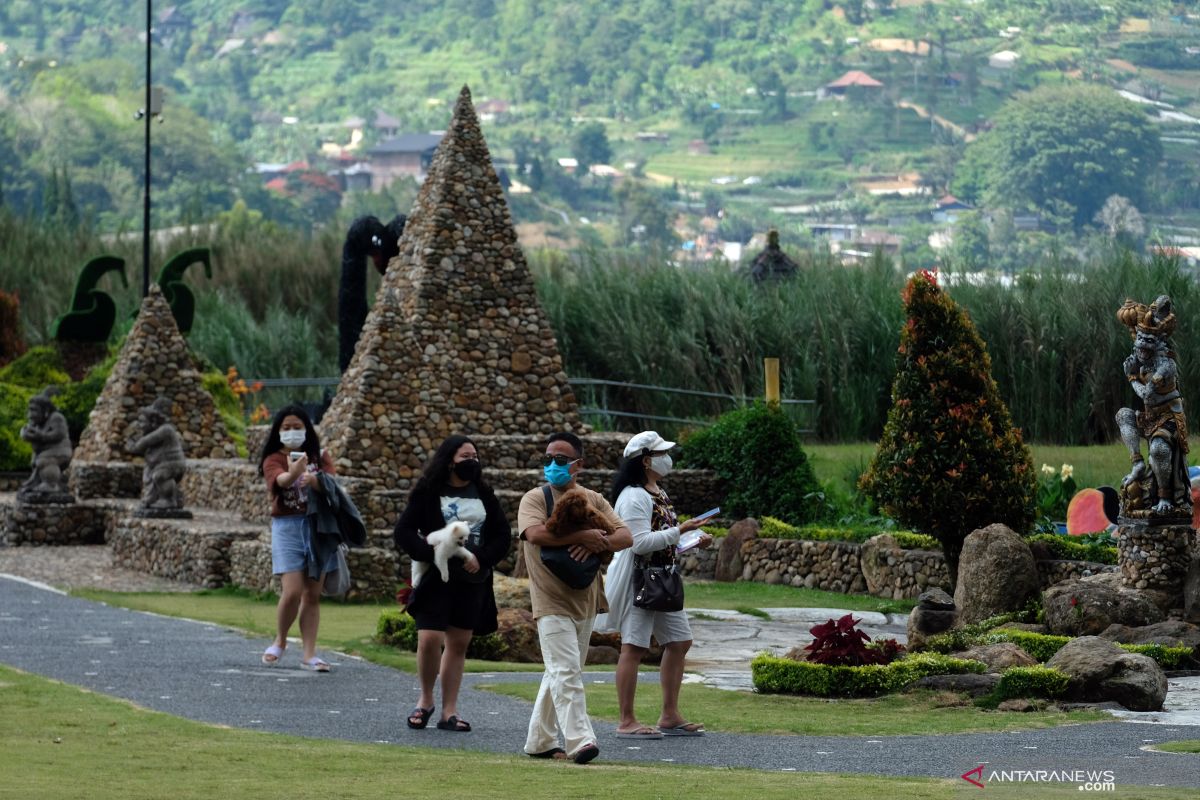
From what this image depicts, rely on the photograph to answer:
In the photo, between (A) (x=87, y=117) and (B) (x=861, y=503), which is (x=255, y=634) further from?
(A) (x=87, y=117)

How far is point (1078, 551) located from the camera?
63.2 feet

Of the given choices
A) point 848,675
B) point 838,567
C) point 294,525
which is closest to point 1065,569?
point 838,567

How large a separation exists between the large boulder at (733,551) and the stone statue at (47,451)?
26.7 feet

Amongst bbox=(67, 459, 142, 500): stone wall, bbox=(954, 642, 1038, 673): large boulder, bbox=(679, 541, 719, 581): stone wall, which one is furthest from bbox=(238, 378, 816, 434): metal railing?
bbox=(954, 642, 1038, 673): large boulder

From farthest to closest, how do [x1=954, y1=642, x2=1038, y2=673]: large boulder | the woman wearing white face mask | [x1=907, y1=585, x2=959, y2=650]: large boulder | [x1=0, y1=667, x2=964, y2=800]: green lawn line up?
[x1=907, y1=585, x2=959, y2=650]: large boulder → the woman wearing white face mask → [x1=954, y1=642, x2=1038, y2=673]: large boulder → [x1=0, y1=667, x2=964, y2=800]: green lawn

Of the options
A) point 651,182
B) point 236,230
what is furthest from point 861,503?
point 651,182

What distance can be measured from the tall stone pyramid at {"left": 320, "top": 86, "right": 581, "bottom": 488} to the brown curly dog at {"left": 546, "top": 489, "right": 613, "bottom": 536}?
12.1 metres

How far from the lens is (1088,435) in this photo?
3094cm

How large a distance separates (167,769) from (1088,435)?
22.6 m

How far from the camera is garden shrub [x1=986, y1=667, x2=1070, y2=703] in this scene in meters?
13.6

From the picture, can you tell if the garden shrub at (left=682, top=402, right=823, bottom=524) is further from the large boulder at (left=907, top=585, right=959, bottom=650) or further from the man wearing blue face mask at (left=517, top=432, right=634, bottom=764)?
the man wearing blue face mask at (left=517, top=432, right=634, bottom=764)

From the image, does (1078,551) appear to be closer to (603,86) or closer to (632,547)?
(632,547)

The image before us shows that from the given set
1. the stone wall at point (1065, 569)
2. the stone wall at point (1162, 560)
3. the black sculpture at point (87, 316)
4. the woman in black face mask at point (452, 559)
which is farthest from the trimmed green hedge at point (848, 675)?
the black sculpture at point (87, 316)

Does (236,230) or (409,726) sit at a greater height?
(236,230)
